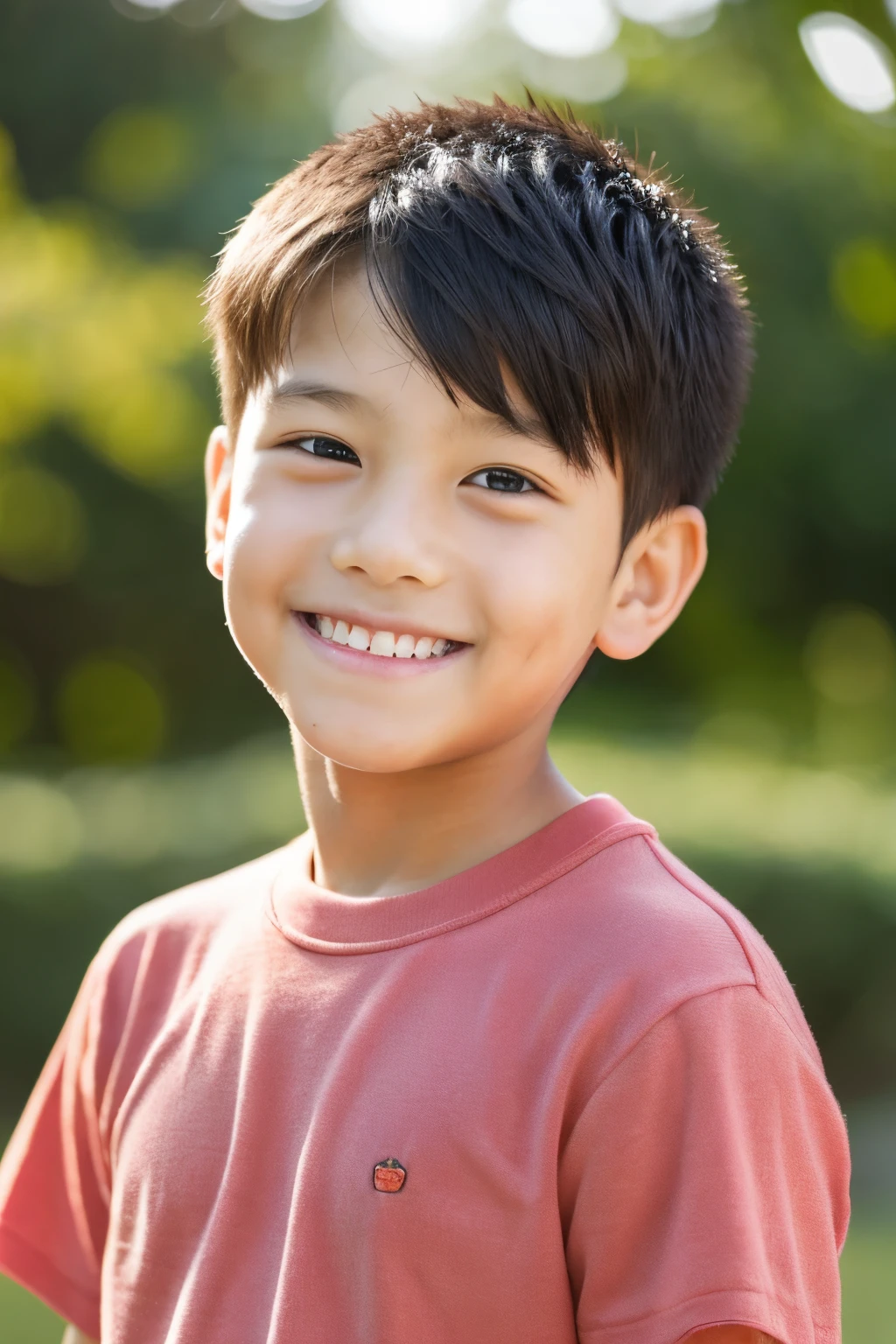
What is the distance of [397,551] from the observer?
4.09 feet

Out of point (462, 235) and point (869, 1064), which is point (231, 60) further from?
point (462, 235)

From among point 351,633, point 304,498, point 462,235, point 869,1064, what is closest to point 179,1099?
point 351,633

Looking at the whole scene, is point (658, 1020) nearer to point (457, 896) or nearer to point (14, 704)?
point (457, 896)

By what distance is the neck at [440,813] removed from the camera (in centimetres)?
142

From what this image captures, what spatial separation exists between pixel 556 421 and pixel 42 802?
437 centimetres

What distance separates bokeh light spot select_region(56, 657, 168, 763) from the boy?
7672mm

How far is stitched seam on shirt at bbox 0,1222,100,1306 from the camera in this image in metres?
1.58

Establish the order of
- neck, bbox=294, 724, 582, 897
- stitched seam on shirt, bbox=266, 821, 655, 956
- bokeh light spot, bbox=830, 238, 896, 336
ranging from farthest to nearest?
bokeh light spot, bbox=830, 238, 896, 336 < neck, bbox=294, 724, 582, 897 < stitched seam on shirt, bbox=266, 821, 655, 956

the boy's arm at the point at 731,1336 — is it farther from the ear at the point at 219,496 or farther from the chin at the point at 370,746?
the ear at the point at 219,496

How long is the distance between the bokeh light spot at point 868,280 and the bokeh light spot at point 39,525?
14.3ft

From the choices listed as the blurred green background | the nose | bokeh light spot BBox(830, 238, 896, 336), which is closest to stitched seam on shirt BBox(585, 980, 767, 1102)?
the nose

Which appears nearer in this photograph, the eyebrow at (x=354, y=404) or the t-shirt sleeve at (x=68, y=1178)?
the eyebrow at (x=354, y=404)

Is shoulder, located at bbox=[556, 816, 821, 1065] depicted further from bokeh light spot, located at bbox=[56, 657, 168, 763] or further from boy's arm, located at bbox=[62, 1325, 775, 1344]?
bokeh light spot, located at bbox=[56, 657, 168, 763]

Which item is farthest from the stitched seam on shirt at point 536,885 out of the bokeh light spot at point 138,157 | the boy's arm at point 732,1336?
the bokeh light spot at point 138,157
